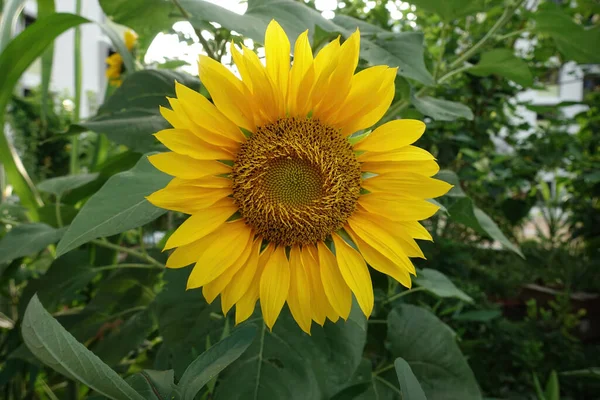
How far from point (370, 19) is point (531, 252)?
925 mm

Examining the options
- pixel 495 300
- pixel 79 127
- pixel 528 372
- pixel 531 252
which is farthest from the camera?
pixel 531 252

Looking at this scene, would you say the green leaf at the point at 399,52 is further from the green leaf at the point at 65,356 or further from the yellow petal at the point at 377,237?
the green leaf at the point at 65,356

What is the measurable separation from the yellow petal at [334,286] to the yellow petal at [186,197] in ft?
0.31

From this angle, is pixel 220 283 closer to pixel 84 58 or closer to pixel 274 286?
pixel 274 286

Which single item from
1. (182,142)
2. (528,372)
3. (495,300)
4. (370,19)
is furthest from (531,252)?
(182,142)

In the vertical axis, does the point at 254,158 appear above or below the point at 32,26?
below

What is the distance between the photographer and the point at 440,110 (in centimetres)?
52

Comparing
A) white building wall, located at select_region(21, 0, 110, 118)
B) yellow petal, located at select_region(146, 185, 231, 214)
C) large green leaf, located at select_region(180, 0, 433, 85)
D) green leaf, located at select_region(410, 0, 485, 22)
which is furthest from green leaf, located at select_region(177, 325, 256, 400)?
white building wall, located at select_region(21, 0, 110, 118)

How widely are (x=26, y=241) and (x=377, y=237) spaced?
359mm

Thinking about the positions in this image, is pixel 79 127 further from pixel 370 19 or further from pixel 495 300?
pixel 495 300

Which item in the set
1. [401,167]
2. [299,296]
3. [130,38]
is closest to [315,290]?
[299,296]

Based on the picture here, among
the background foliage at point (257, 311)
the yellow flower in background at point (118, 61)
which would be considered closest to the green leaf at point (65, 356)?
the background foliage at point (257, 311)

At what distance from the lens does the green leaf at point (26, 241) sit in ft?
1.56

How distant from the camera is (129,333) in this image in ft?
1.98
